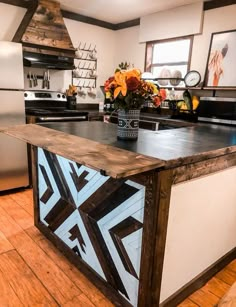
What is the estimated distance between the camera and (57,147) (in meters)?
1.28

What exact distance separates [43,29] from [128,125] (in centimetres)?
256

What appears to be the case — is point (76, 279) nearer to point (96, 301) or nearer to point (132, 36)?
point (96, 301)

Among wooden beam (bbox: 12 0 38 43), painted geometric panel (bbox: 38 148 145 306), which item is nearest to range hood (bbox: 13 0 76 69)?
wooden beam (bbox: 12 0 38 43)

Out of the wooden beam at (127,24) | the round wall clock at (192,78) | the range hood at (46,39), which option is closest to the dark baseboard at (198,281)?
the round wall clock at (192,78)

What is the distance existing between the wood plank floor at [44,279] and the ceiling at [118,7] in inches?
123

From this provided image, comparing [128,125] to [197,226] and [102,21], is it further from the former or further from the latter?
[102,21]

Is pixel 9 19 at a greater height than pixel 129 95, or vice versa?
pixel 9 19

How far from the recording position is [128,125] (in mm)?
1580

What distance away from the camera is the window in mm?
3701

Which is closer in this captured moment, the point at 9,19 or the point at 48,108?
the point at 9,19

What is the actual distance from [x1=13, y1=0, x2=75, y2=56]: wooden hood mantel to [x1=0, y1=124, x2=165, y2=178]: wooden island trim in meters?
2.14

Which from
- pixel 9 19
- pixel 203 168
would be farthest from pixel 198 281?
pixel 9 19

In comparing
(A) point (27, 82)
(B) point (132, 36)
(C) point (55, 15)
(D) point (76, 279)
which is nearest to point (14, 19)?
(C) point (55, 15)

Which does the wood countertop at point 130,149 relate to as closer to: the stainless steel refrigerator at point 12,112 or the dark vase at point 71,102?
the stainless steel refrigerator at point 12,112
